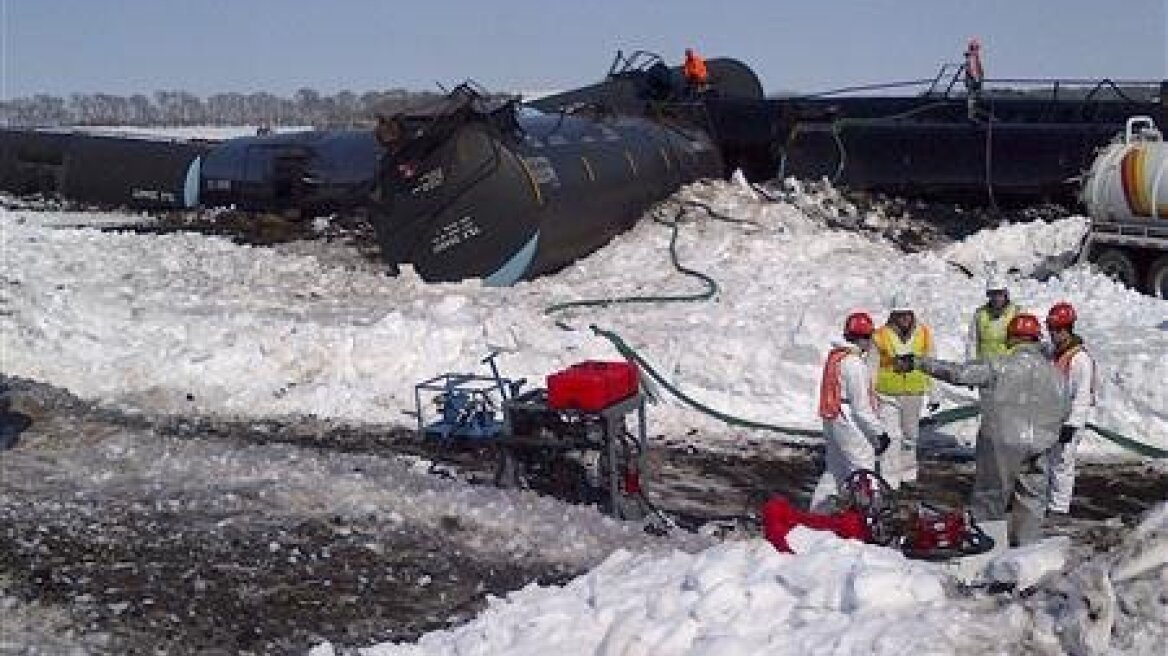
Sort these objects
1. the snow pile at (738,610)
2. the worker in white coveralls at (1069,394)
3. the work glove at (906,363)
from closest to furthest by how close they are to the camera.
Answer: the snow pile at (738,610), the work glove at (906,363), the worker in white coveralls at (1069,394)

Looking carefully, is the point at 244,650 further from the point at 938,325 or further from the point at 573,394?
the point at 938,325

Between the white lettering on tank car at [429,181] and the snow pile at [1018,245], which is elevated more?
the white lettering on tank car at [429,181]

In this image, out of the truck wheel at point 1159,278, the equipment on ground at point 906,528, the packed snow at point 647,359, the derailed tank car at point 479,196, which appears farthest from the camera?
the derailed tank car at point 479,196

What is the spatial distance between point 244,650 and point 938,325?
8686mm

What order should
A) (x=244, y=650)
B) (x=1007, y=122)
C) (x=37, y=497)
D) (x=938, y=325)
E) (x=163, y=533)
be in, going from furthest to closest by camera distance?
(x=1007, y=122), (x=938, y=325), (x=37, y=497), (x=163, y=533), (x=244, y=650)

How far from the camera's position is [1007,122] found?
22.4m

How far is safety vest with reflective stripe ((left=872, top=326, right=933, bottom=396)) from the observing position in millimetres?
10305

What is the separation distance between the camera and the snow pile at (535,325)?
1253cm

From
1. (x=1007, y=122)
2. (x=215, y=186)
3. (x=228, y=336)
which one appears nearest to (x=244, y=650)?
(x=228, y=336)

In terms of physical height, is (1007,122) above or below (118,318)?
above

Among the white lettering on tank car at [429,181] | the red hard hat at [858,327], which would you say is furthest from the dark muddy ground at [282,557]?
the white lettering on tank car at [429,181]

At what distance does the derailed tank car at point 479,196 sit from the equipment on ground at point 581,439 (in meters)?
6.60

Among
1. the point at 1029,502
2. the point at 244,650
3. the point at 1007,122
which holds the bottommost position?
the point at 244,650

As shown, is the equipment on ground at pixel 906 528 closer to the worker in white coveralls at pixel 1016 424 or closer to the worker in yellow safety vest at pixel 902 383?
the worker in white coveralls at pixel 1016 424
